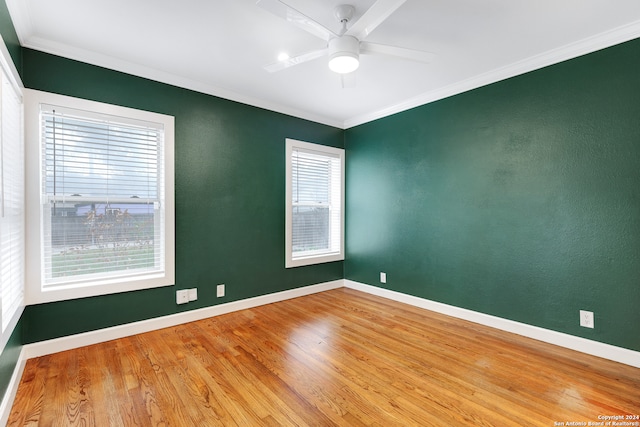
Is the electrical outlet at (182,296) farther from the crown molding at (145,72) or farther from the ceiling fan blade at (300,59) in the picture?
the ceiling fan blade at (300,59)

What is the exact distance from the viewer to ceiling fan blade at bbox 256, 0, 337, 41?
1659mm

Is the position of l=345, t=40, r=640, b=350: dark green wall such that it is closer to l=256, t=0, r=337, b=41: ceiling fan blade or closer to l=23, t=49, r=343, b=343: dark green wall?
l=23, t=49, r=343, b=343: dark green wall

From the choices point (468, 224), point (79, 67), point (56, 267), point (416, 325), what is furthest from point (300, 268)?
point (79, 67)

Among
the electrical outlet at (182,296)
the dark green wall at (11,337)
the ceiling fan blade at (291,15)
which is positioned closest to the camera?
the ceiling fan blade at (291,15)

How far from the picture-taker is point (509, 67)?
2.96 meters

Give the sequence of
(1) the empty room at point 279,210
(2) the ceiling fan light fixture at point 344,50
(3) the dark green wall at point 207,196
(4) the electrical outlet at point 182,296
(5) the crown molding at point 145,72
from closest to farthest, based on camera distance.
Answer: (1) the empty room at point 279,210 → (2) the ceiling fan light fixture at point 344,50 → (5) the crown molding at point 145,72 → (3) the dark green wall at point 207,196 → (4) the electrical outlet at point 182,296

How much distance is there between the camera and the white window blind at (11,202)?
177 centimetres

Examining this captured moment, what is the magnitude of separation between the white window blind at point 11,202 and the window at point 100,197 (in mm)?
162

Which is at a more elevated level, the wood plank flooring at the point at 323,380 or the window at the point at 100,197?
the window at the point at 100,197

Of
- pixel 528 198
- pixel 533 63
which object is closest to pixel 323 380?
pixel 528 198

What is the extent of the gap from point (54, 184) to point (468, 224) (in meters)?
4.06

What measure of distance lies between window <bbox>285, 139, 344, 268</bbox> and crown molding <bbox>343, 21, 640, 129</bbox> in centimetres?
122

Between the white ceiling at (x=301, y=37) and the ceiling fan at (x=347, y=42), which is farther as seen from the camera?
the white ceiling at (x=301, y=37)

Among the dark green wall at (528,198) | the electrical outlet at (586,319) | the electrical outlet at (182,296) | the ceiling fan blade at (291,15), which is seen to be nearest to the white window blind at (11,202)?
the electrical outlet at (182,296)
